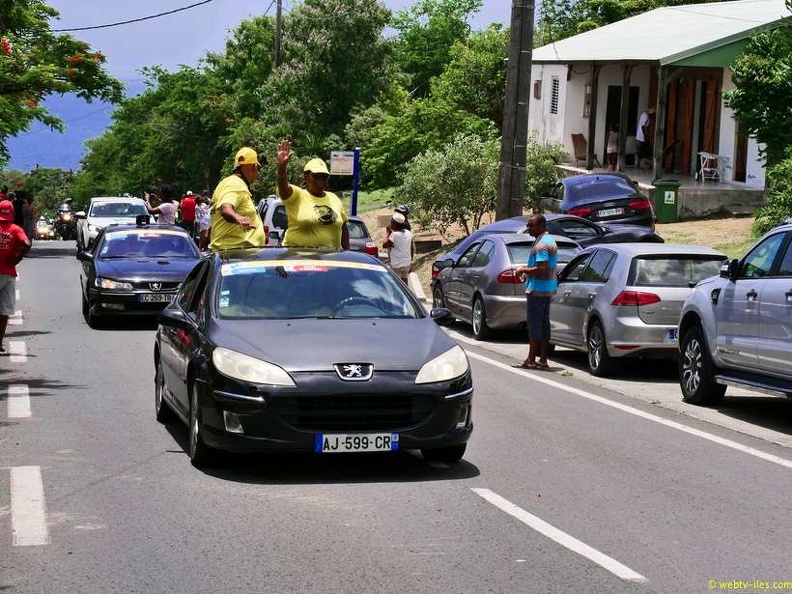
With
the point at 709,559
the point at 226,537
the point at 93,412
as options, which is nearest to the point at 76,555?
the point at 226,537

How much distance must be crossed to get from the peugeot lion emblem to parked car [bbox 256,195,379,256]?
13.8m

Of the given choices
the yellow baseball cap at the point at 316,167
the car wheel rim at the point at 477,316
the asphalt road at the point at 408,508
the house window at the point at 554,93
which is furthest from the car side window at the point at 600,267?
the house window at the point at 554,93

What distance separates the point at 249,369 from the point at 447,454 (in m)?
1.60

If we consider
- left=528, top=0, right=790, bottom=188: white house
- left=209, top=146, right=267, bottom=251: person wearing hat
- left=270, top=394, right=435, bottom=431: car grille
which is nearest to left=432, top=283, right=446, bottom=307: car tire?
left=209, top=146, right=267, bottom=251: person wearing hat

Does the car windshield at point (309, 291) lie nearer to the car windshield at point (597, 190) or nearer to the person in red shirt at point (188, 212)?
the car windshield at point (597, 190)

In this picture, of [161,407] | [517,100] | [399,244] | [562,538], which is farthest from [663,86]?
[562,538]

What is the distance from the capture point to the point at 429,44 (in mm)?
86625

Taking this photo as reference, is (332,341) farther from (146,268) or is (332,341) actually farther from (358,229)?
(358,229)

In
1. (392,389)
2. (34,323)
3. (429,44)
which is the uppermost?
(429,44)

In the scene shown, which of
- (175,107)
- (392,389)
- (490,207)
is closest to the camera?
(392,389)

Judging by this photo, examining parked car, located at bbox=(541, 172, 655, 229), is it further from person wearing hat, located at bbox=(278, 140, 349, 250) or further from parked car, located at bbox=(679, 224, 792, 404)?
person wearing hat, located at bbox=(278, 140, 349, 250)

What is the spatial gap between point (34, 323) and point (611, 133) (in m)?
23.5

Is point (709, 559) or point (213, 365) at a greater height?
point (213, 365)

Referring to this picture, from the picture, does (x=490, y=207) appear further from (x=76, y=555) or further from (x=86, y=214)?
(x=76, y=555)
